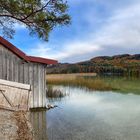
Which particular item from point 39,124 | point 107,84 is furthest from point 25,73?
point 107,84

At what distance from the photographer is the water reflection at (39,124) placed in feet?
28.4

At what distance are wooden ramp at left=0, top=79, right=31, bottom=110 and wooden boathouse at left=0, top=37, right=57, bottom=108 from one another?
745mm

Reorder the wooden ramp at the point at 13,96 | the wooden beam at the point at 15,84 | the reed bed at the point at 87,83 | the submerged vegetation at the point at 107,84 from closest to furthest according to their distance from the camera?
the wooden ramp at the point at 13,96 < the wooden beam at the point at 15,84 < the submerged vegetation at the point at 107,84 < the reed bed at the point at 87,83

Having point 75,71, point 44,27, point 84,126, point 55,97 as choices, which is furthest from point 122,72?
point 84,126

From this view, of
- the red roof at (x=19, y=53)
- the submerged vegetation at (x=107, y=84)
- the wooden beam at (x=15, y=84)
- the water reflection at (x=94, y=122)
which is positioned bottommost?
the water reflection at (x=94, y=122)

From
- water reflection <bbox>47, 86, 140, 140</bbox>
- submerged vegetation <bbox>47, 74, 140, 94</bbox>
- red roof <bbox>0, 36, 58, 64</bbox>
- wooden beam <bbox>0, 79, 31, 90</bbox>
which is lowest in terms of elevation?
water reflection <bbox>47, 86, 140, 140</bbox>

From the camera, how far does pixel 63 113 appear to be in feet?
43.1

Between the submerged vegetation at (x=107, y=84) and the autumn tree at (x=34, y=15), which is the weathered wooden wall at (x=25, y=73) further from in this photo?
the submerged vegetation at (x=107, y=84)

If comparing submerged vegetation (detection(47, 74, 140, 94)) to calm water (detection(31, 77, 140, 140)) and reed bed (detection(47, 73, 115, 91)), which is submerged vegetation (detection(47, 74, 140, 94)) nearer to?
reed bed (detection(47, 73, 115, 91))

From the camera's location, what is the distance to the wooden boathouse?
516 inches

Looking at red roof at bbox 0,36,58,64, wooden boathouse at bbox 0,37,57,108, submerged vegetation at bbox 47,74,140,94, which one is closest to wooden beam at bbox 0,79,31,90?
wooden boathouse at bbox 0,37,57,108

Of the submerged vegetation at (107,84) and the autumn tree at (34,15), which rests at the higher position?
the autumn tree at (34,15)

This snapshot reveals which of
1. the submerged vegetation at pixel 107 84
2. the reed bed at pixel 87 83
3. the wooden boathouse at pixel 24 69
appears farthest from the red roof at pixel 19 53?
the reed bed at pixel 87 83

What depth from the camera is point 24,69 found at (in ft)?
44.6
